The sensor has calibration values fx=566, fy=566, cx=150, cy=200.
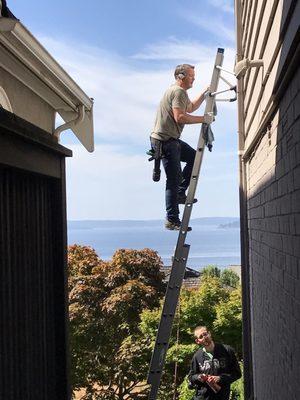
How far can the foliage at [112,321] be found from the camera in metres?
15.4

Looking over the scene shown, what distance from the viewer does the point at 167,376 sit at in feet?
50.4

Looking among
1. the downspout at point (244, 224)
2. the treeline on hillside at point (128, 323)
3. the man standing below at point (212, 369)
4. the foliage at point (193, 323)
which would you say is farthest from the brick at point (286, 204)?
the treeline on hillside at point (128, 323)

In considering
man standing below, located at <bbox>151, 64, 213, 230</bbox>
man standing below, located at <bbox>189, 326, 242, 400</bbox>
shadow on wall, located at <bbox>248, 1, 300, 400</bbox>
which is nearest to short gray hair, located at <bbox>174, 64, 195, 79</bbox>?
man standing below, located at <bbox>151, 64, 213, 230</bbox>

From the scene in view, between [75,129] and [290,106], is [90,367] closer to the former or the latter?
[75,129]

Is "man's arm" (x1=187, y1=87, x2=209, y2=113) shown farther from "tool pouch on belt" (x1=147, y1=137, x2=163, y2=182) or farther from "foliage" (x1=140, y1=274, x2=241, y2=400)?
"foliage" (x1=140, y1=274, x2=241, y2=400)

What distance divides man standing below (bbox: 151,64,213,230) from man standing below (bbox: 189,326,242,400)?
171 centimetres

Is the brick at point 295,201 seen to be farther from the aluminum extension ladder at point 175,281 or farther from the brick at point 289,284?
the aluminum extension ladder at point 175,281

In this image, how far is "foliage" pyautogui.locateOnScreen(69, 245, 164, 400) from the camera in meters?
15.4

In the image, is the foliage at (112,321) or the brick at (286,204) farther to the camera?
the foliage at (112,321)

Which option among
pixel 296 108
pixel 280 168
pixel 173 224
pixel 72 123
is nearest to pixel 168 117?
pixel 173 224

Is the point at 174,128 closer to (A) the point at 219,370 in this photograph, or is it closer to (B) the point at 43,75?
(B) the point at 43,75

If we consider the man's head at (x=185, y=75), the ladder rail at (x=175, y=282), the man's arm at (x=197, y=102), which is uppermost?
the man's head at (x=185, y=75)

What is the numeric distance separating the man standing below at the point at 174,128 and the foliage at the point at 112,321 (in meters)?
10.4

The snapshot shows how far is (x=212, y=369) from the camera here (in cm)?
630
